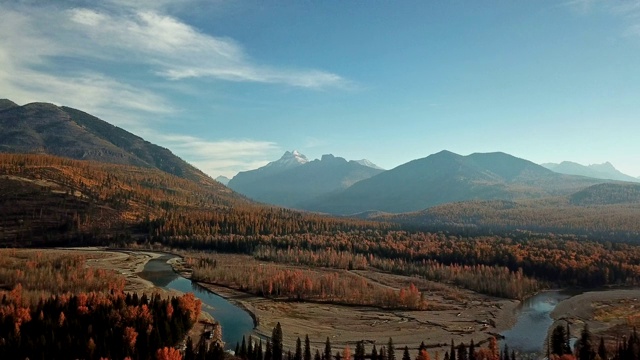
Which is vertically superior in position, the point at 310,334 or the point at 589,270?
the point at 589,270

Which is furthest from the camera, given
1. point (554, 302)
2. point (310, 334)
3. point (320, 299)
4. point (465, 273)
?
point (465, 273)

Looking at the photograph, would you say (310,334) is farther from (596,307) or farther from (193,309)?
(596,307)

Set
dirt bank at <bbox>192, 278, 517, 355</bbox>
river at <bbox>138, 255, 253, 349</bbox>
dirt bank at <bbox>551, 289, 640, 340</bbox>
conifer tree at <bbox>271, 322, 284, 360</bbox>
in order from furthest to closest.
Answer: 1. dirt bank at <bbox>551, 289, 640, 340</bbox>
2. river at <bbox>138, 255, 253, 349</bbox>
3. dirt bank at <bbox>192, 278, 517, 355</bbox>
4. conifer tree at <bbox>271, 322, 284, 360</bbox>

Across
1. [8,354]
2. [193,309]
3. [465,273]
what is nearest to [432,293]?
[465,273]

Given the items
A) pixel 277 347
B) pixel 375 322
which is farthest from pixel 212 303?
pixel 277 347

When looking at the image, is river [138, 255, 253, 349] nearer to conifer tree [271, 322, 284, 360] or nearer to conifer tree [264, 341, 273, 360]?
conifer tree [264, 341, 273, 360]

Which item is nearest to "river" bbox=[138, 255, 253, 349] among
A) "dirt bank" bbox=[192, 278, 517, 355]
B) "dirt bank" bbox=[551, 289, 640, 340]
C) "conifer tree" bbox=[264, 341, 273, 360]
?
"dirt bank" bbox=[192, 278, 517, 355]

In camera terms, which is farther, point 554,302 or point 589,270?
point 589,270

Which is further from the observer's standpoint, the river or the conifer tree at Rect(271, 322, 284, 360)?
the river
